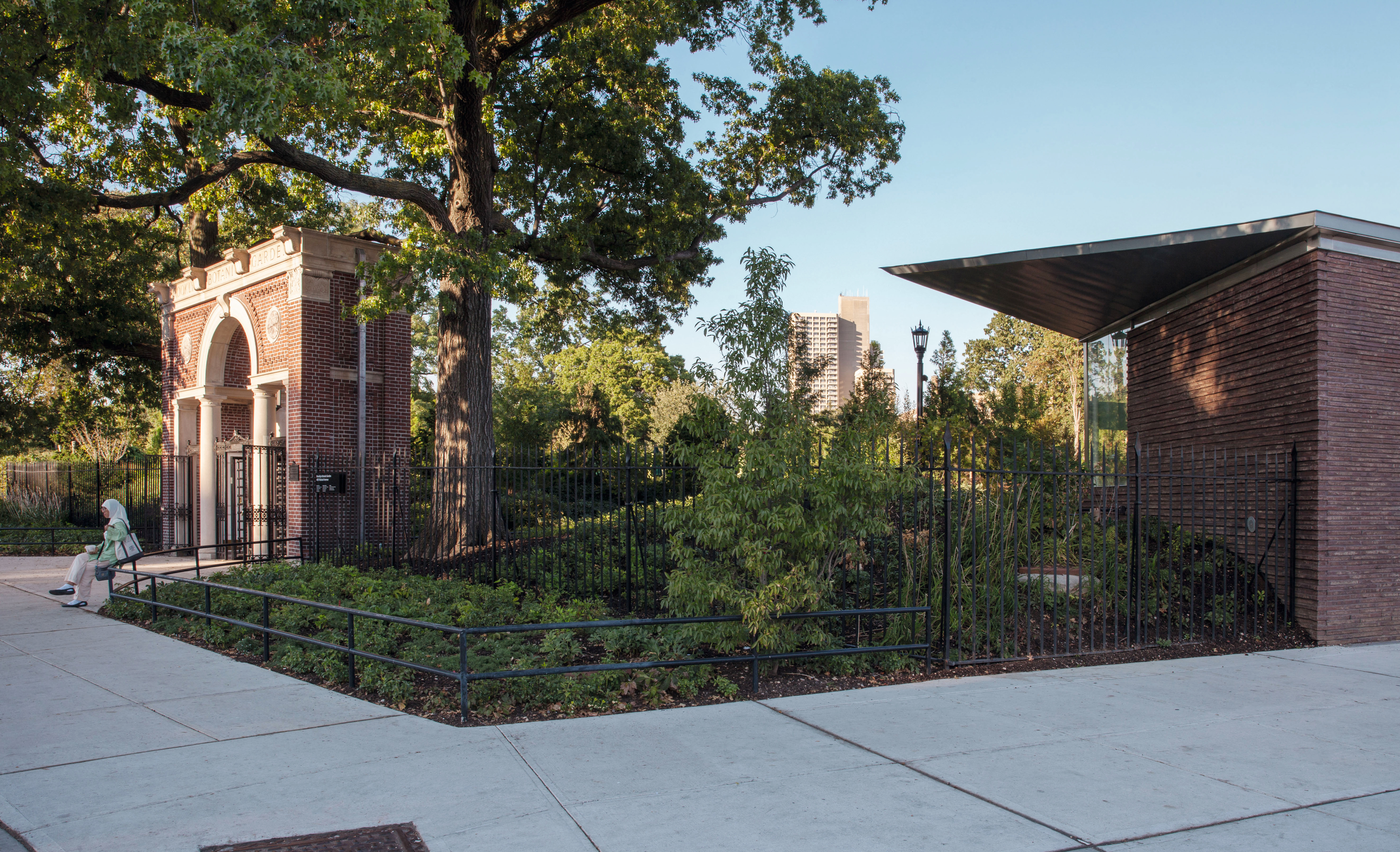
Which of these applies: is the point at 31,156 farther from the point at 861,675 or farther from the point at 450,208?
the point at 861,675

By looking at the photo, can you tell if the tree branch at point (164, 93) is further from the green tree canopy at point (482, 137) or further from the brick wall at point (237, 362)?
the brick wall at point (237, 362)

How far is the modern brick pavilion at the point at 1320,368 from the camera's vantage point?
31.7ft

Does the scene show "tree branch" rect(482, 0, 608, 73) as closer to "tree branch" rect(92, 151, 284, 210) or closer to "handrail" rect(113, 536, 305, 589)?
"tree branch" rect(92, 151, 284, 210)

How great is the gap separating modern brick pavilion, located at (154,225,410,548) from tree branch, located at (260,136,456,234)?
2.40 m

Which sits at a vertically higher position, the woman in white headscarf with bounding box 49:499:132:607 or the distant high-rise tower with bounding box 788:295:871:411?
the distant high-rise tower with bounding box 788:295:871:411

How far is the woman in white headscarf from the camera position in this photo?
12211mm

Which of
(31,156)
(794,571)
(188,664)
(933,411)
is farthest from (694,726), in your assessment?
(933,411)

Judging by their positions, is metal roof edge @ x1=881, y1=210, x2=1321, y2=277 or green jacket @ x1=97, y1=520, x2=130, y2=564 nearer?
metal roof edge @ x1=881, y1=210, x2=1321, y2=277

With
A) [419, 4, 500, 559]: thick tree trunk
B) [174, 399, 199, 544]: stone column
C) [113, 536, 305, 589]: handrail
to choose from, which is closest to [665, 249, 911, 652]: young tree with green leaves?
[419, 4, 500, 559]: thick tree trunk

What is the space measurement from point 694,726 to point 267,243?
15.3 metres

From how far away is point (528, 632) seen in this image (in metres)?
9.09

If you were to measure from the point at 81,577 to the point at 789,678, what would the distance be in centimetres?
1065

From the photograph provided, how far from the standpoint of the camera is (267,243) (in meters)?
17.5

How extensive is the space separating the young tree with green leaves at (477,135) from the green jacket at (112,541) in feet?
14.1
